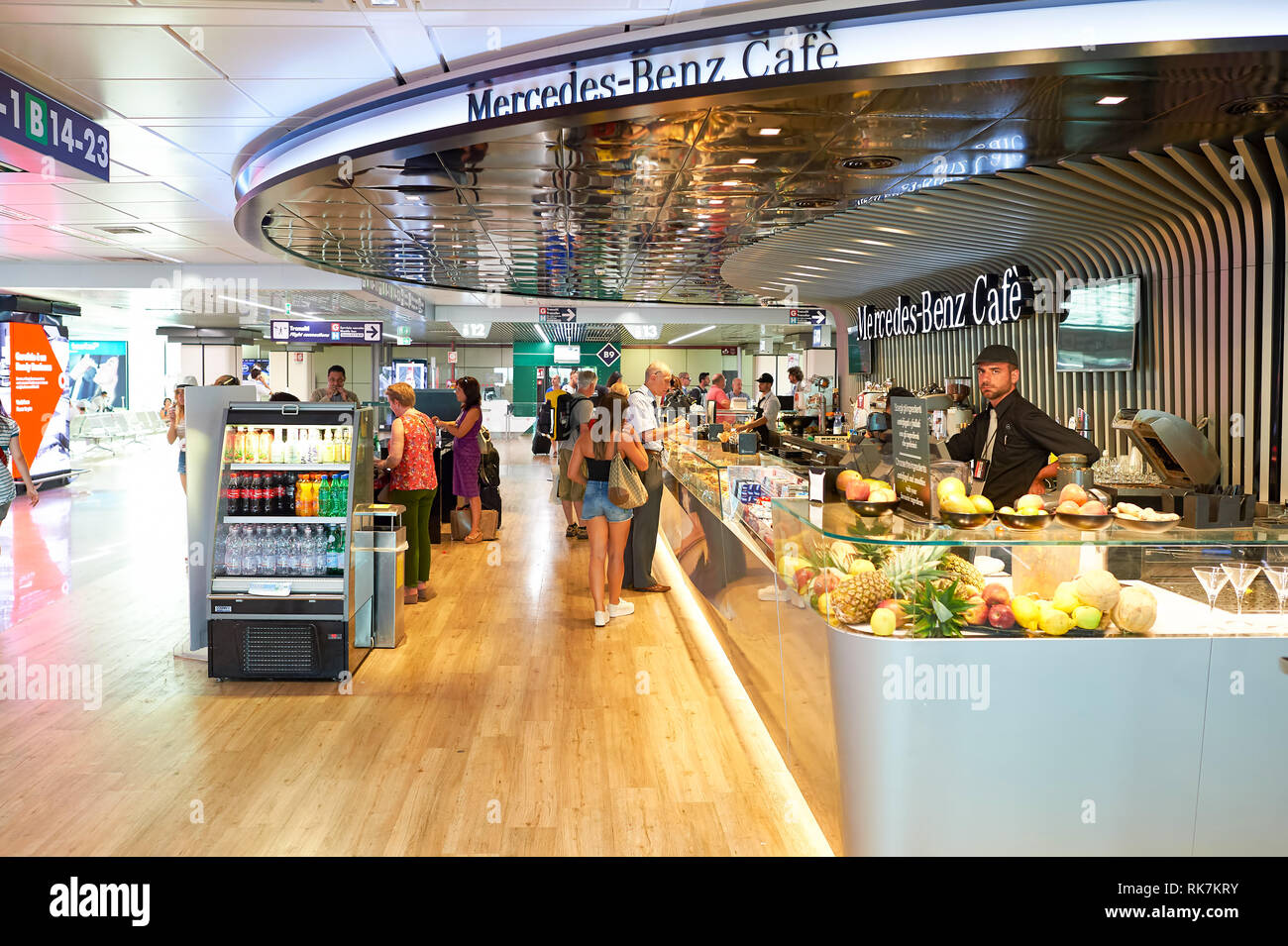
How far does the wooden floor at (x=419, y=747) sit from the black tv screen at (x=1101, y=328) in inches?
158

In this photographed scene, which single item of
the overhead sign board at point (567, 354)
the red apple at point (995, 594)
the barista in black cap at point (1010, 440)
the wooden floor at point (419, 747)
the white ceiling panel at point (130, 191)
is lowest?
the wooden floor at point (419, 747)

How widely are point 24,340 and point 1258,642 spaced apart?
1556 cm

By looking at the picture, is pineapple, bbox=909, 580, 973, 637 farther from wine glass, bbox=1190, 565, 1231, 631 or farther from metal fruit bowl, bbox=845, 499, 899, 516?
wine glass, bbox=1190, 565, 1231, 631

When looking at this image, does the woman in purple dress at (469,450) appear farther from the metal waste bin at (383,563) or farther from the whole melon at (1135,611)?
the whole melon at (1135,611)

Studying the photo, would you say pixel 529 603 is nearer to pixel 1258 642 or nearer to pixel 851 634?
pixel 851 634

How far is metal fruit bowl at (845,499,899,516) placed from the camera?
3270 mm

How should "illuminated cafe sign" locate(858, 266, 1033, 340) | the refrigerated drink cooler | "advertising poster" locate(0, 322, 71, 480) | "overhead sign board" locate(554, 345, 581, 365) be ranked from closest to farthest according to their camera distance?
the refrigerated drink cooler < "illuminated cafe sign" locate(858, 266, 1033, 340) < "advertising poster" locate(0, 322, 71, 480) < "overhead sign board" locate(554, 345, 581, 365)

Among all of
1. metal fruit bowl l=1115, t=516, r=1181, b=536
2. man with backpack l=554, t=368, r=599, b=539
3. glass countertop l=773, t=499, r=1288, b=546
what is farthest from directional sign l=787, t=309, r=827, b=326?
glass countertop l=773, t=499, r=1288, b=546

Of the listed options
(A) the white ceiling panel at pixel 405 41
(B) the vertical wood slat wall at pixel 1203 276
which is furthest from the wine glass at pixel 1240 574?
(A) the white ceiling panel at pixel 405 41

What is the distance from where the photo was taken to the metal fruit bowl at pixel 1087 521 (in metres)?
3.03

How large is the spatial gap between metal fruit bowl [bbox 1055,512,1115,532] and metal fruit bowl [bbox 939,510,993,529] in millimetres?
281

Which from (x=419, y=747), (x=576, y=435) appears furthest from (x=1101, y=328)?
(x=419, y=747)

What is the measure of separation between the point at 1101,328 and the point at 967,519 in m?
5.97

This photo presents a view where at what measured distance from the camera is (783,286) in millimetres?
13875
